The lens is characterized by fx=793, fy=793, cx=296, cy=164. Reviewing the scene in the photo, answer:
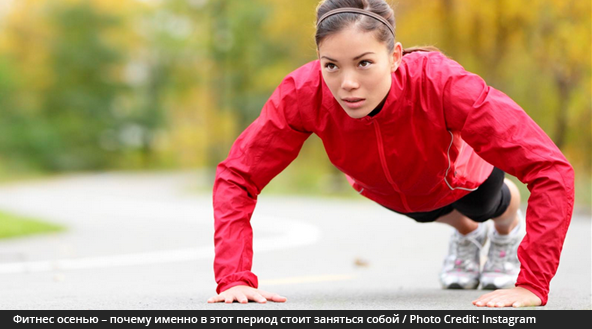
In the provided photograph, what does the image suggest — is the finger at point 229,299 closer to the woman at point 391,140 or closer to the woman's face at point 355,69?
the woman at point 391,140

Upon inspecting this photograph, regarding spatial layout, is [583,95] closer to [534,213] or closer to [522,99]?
[522,99]

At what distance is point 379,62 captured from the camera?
3465 mm

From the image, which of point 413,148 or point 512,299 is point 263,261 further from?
point 512,299

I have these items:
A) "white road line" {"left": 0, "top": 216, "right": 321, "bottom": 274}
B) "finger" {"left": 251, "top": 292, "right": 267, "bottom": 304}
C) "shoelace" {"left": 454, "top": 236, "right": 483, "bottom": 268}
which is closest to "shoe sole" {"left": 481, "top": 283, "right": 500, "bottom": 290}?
"shoelace" {"left": 454, "top": 236, "right": 483, "bottom": 268}

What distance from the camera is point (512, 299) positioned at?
3365mm

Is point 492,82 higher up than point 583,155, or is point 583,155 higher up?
point 492,82

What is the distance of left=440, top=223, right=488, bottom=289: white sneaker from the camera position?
4953 millimetres

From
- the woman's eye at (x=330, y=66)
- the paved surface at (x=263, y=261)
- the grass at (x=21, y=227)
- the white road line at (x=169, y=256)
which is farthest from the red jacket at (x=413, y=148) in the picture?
the grass at (x=21, y=227)

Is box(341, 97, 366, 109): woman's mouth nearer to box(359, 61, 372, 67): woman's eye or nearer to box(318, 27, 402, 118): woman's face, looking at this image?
box(318, 27, 402, 118): woman's face

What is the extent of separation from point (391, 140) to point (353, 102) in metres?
0.31

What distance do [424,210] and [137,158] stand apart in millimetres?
39078

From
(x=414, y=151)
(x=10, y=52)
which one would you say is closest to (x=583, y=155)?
(x=414, y=151)

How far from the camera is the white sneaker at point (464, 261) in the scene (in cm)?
495

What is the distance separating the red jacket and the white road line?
314cm
